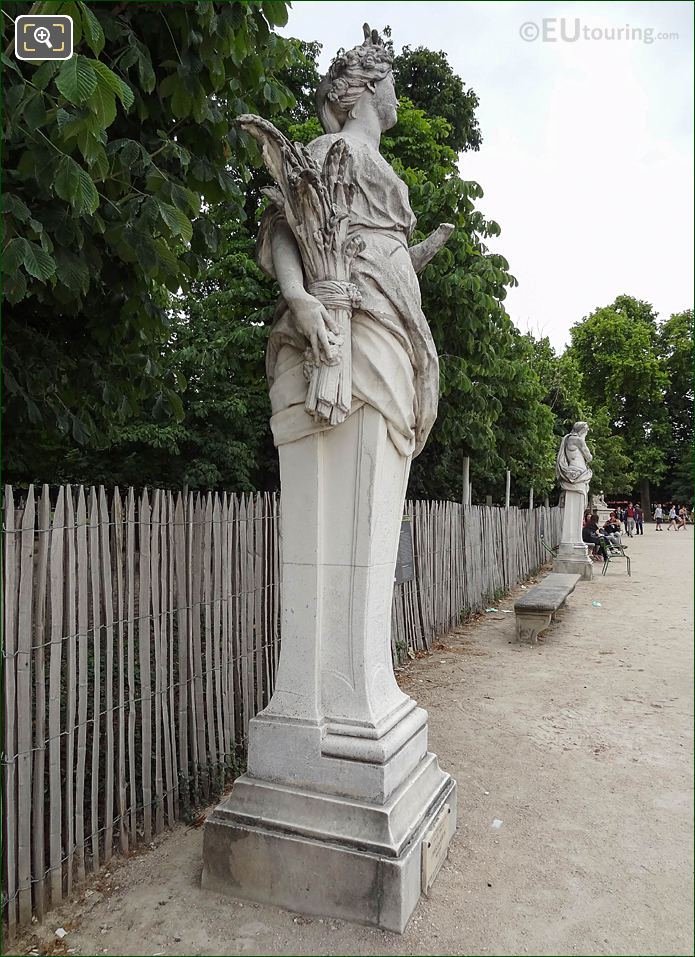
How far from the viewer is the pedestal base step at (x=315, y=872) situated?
2645 millimetres

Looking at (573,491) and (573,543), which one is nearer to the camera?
(573,543)

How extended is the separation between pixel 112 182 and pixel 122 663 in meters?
2.41

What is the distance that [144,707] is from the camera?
11.3ft

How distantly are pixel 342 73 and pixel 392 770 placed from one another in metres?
3.21

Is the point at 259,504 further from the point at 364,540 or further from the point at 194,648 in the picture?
the point at 364,540

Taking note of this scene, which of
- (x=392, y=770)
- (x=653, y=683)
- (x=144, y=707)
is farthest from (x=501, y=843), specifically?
(x=653, y=683)

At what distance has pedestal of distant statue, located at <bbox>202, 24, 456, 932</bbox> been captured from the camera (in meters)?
2.80

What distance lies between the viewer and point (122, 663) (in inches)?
132

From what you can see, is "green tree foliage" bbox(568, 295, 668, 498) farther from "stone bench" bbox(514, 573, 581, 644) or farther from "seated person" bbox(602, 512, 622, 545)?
"stone bench" bbox(514, 573, 581, 644)

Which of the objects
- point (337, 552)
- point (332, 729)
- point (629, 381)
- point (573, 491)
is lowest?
point (332, 729)

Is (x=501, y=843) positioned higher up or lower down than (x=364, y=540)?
lower down

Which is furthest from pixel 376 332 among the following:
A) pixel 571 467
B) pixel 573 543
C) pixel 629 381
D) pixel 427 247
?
pixel 629 381

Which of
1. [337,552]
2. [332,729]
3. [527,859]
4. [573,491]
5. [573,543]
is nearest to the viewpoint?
[332,729]

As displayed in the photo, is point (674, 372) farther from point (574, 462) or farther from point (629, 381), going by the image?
point (574, 462)
